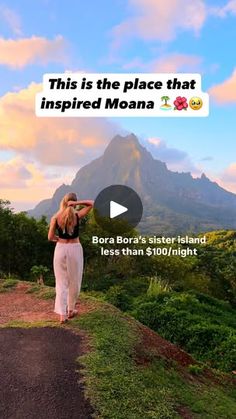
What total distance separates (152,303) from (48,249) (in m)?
12.4

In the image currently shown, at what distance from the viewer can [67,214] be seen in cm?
853

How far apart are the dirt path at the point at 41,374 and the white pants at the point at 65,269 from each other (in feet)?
1.74

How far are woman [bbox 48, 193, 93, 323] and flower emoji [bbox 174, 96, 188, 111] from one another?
5.46 metres

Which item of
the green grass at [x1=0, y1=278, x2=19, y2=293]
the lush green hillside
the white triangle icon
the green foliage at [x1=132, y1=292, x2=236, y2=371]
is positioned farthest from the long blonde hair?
the green foliage at [x1=132, y1=292, x2=236, y2=371]

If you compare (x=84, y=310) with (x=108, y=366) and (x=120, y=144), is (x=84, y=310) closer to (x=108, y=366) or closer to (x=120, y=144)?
(x=108, y=366)

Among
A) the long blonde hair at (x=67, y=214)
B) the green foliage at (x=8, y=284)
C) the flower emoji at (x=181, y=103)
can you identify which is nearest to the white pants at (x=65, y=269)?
the long blonde hair at (x=67, y=214)

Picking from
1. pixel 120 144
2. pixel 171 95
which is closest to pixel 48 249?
pixel 171 95

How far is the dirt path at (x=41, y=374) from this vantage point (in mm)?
5934

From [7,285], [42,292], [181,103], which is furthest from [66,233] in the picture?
[181,103]

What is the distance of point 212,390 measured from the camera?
7.83m

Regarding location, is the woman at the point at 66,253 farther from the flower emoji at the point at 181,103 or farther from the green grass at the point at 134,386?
the flower emoji at the point at 181,103

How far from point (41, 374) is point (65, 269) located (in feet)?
7.86

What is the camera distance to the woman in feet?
28.4

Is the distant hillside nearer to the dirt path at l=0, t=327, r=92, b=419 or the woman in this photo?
the woman
